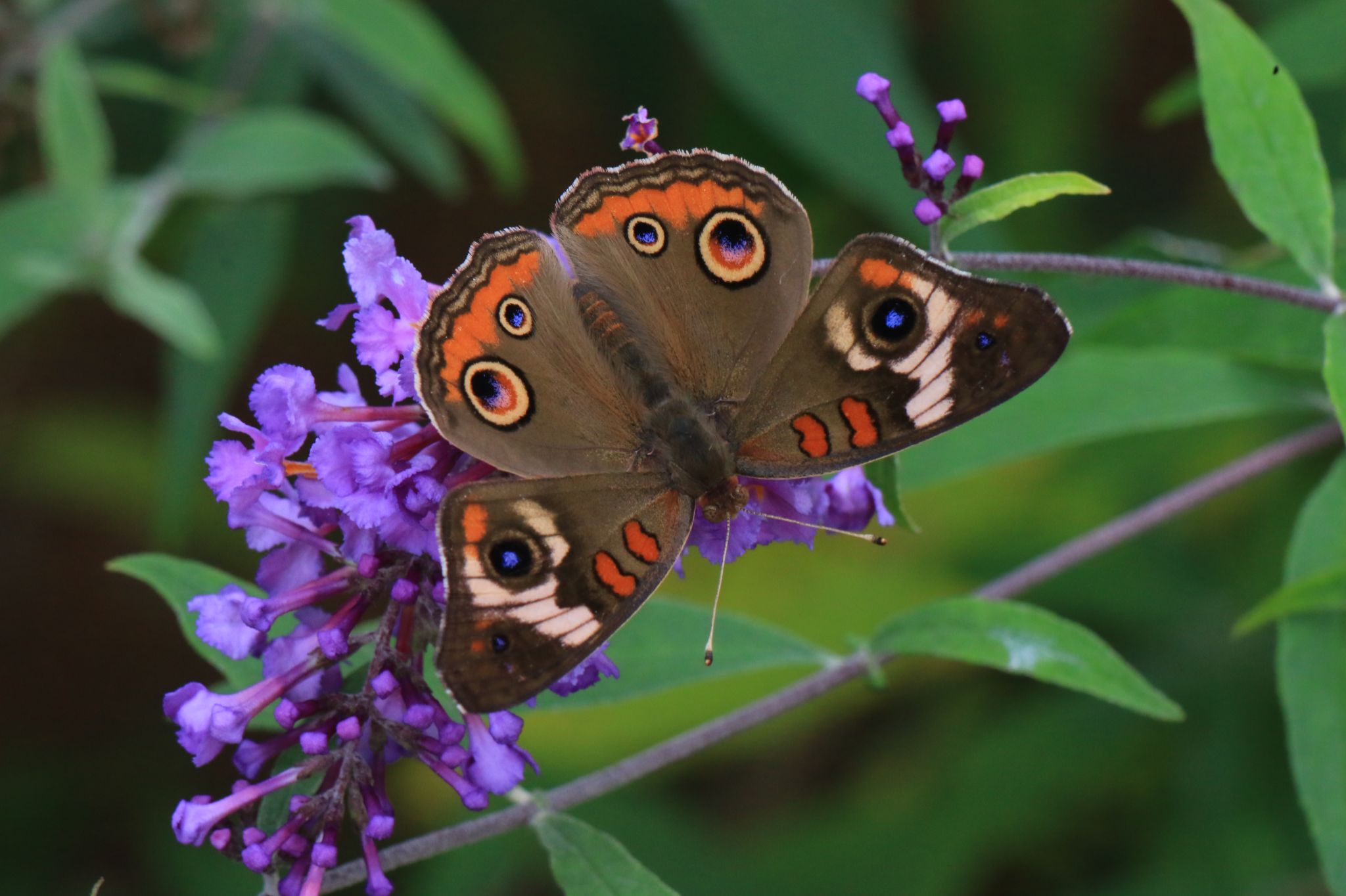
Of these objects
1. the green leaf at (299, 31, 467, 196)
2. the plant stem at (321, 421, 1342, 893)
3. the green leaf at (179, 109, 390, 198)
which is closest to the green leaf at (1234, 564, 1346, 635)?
the plant stem at (321, 421, 1342, 893)

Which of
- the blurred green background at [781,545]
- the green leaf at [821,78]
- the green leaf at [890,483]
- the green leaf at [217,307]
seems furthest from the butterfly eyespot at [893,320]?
the green leaf at [217,307]

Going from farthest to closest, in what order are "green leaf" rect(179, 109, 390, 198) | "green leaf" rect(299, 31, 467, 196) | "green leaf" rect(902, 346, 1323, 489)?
"green leaf" rect(299, 31, 467, 196) < "green leaf" rect(179, 109, 390, 198) < "green leaf" rect(902, 346, 1323, 489)

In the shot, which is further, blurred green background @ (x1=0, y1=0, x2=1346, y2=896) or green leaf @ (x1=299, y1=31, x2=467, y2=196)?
green leaf @ (x1=299, y1=31, x2=467, y2=196)

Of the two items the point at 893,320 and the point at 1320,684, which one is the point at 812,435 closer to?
the point at 893,320

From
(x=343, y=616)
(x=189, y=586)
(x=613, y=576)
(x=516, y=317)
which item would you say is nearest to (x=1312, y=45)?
(x=516, y=317)

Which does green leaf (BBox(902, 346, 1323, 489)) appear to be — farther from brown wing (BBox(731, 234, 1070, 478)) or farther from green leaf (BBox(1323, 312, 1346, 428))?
brown wing (BBox(731, 234, 1070, 478))

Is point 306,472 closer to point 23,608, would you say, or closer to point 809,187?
point 809,187
